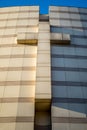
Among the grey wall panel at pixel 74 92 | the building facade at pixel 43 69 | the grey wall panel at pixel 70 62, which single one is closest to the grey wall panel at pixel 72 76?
the building facade at pixel 43 69

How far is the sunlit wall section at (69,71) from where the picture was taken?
1678 cm

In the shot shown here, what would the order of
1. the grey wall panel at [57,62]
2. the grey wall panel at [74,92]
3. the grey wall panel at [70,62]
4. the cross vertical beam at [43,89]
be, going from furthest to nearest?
1. the grey wall panel at [70,62]
2. the grey wall panel at [57,62]
3. the grey wall panel at [74,92]
4. the cross vertical beam at [43,89]

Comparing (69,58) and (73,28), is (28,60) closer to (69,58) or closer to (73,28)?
(69,58)

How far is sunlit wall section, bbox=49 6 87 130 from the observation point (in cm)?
1678

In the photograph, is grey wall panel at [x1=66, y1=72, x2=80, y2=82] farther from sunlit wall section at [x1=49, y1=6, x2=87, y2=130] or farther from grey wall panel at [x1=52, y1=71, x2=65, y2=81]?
grey wall panel at [x1=52, y1=71, x2=65, y2=81]

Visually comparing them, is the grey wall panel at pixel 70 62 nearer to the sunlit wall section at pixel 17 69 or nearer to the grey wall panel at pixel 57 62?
the grey wall panel at pixel 57 62

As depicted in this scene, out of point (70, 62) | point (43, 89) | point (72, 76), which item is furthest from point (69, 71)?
point (43, 89)

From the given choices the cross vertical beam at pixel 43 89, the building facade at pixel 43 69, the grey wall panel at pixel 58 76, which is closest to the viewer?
the building facade at pixel 43 69

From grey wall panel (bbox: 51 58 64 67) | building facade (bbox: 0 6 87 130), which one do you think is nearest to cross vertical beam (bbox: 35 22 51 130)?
building facade (bbox: 0 6 87 130)

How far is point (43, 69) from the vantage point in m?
19.5

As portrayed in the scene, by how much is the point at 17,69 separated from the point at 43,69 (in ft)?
10.4

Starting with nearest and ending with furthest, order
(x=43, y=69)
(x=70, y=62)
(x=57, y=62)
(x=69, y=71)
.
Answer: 1. (x=43, y=69)
2. (x=69, y=71)
3. (x=57, y=62)
4. (x=70, y=62)

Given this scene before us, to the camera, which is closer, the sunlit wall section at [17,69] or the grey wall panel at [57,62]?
the sunlit wall section at [17,69]

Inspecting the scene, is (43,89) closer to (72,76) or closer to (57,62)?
(72,76)
